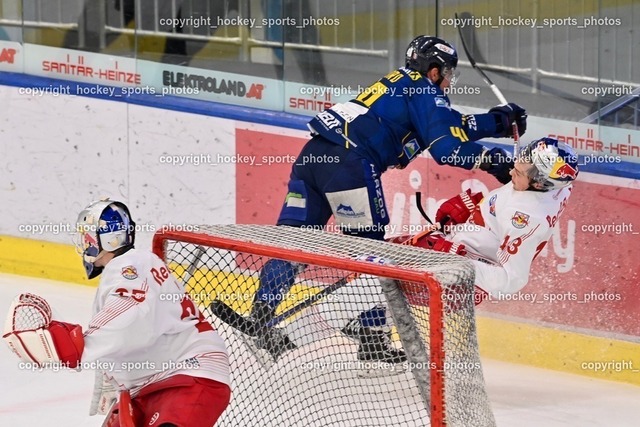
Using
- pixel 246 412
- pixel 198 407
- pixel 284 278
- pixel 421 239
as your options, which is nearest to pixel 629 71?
pixel 421 239

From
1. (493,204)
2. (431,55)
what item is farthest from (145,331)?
(431,55)

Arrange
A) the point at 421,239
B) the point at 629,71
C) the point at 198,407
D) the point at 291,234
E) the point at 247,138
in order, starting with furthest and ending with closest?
the point at 247,138, the point at 629,71, the point at 421,239, the point at 291,234, the point at 198,407

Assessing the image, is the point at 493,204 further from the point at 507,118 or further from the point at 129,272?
the point at 129,272

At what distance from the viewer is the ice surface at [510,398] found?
18.5ft

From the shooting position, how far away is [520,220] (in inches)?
214

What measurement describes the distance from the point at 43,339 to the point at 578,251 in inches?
106

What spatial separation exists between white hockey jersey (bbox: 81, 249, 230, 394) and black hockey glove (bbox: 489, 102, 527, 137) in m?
1.77

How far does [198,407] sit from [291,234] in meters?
0.91

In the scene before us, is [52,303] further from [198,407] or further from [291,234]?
[198,407]

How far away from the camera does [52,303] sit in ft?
24.0

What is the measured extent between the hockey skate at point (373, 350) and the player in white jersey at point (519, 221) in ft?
1.59

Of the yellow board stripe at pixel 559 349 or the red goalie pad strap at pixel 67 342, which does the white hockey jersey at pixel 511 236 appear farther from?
the red goalie pad strap at pixel 67 342

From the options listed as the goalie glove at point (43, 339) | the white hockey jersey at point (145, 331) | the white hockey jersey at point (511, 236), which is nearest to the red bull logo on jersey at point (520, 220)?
the white hockey jersey at point (511, 236)

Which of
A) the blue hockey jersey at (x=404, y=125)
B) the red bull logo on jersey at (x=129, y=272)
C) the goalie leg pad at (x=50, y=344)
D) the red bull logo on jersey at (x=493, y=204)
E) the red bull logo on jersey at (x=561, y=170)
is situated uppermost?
the blue hockey jersey at (x=404, y=125)
